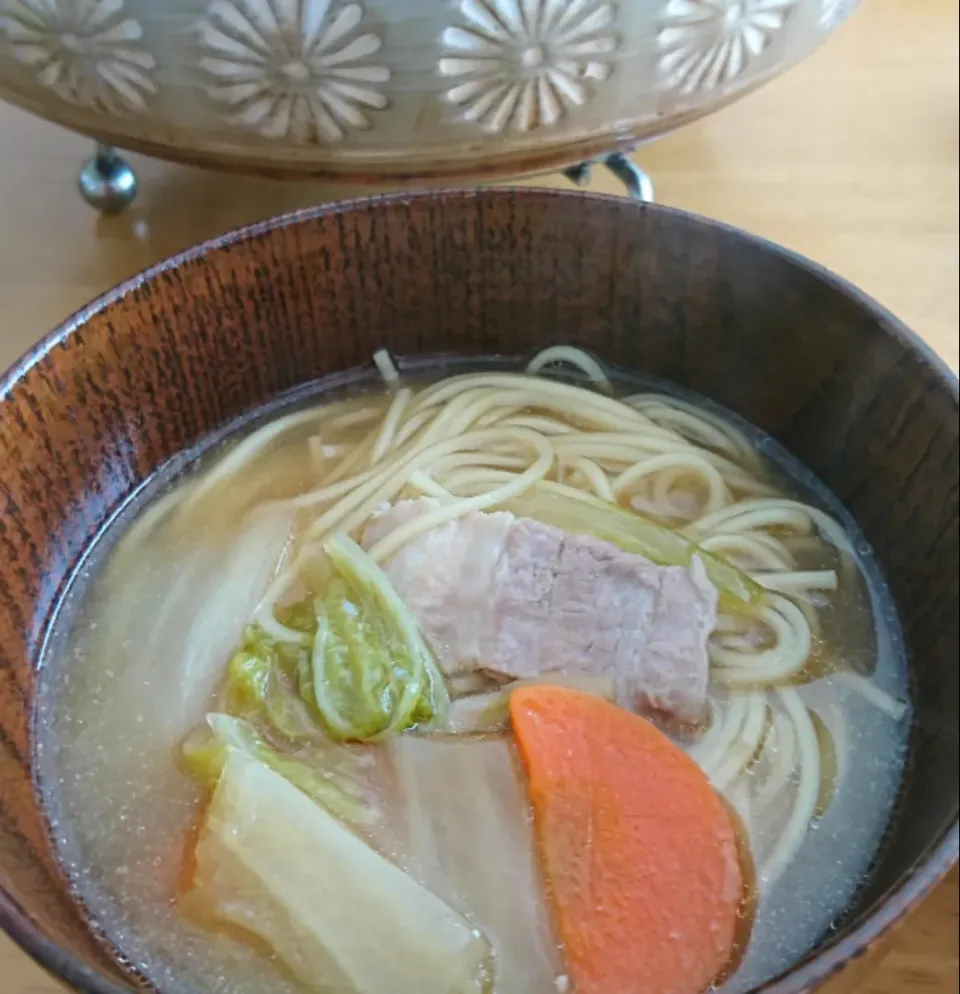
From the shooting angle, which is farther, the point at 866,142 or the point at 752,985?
the point at 866,142

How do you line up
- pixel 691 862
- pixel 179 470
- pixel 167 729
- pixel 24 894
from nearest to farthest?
1. pixel 24 894
2. pixel 691 862
3. pixel 167 729
4. pixel 179 470

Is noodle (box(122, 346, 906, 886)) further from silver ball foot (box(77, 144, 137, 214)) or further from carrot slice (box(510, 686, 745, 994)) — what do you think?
silver ball foot (box(77, 144, 137, 214))

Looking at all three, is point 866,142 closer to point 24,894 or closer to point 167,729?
point 167,729

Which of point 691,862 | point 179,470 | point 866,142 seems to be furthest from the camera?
point 866,142

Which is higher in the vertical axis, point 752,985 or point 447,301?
point 447,301

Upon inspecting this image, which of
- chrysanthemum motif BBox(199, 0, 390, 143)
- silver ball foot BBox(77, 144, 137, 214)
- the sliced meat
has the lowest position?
the sliced meat

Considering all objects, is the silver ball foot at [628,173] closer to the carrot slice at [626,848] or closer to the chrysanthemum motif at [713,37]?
the chrysanthemum motif at [713,37]

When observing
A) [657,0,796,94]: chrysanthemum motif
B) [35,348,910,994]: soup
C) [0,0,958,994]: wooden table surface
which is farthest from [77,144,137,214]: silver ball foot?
[657,0,796,94]: chrysanthemum motif

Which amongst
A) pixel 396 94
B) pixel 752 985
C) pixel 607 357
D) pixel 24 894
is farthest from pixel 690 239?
pixel 24 894
